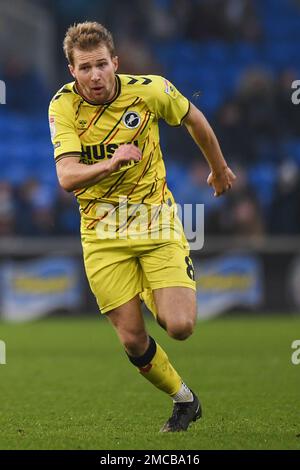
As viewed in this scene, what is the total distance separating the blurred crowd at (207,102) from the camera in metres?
15.8

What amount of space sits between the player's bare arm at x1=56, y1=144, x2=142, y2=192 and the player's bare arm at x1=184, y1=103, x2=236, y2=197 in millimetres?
818

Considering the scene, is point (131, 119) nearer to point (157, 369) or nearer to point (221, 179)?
point (221, 179)

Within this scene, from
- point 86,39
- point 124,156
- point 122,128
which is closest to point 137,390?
point 122,128

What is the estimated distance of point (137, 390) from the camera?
8227 mm

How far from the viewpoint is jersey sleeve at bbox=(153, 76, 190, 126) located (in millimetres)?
6270

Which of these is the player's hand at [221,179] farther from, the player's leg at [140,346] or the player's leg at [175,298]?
the player's leg at [140,346]

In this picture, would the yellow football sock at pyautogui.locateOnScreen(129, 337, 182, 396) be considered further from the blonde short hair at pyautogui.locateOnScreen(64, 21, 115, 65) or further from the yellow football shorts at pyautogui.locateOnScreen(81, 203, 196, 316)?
the blonde short hair at pyautogui.locateOnScreen(64, 21, 115, 65)

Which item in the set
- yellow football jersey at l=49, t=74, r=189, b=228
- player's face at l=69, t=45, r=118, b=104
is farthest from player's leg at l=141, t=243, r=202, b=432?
player's face at l=69, t=45, r=118, b=104

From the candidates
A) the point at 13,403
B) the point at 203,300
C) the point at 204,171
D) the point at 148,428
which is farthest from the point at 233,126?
the point at 148,428

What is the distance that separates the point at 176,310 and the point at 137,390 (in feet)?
7.83

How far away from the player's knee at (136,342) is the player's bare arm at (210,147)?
102cm

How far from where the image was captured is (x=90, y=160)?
6.20 meters

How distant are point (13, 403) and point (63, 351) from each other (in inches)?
153

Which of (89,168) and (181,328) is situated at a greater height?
(89,168)
